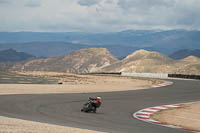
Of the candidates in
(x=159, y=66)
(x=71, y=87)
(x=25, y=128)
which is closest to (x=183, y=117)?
(x=25, y=128)

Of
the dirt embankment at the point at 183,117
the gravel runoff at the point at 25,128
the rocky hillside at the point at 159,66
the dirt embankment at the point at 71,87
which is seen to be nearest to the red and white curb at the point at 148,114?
the dirt embankment at the point at 183,117

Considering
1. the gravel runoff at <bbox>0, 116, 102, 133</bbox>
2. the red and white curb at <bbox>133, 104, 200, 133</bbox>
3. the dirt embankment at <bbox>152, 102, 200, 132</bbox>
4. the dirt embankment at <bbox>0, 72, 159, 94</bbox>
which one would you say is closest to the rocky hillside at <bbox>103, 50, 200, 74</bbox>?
the dirt embankment at <bbox>0, 72, 159, 94</bbox>

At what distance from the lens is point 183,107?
2073cm

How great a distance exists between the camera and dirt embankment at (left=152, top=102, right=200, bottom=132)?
14.6 meters

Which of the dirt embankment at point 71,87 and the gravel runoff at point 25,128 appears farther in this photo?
the dirt embankment at point 71,87

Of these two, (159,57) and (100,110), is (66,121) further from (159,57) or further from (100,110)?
(159,57)

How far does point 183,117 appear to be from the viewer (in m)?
16.9

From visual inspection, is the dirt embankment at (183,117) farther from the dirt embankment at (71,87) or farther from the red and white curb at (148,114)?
the dirt embankment at (71,87)

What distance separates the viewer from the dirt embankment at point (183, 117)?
48.0ft

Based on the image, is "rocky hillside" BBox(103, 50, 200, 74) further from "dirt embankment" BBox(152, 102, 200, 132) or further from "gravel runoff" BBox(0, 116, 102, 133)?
"gravel runoff" BBox(0, 116, 102, 133)

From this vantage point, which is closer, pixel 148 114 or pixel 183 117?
pixel 183 117

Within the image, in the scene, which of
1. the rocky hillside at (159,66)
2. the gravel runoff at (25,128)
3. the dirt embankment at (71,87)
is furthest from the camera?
the rocky hillside at (159,66)

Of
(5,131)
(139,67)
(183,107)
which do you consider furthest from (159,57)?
(5,131)

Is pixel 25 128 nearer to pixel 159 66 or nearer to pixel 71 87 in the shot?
pixel 71 87
